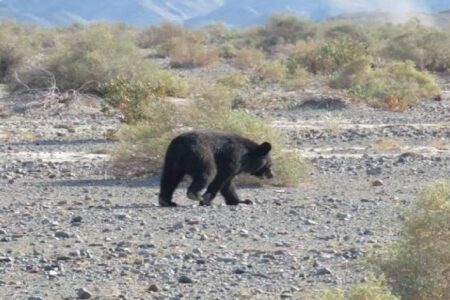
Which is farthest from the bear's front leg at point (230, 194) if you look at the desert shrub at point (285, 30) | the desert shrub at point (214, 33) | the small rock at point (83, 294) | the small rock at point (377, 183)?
the desert shrub at point (214, 33)

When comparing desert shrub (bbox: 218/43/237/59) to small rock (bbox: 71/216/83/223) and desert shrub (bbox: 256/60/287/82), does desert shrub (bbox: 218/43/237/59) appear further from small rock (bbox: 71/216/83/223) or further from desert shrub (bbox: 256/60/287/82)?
small rock (bbox: 71/216/83/223)

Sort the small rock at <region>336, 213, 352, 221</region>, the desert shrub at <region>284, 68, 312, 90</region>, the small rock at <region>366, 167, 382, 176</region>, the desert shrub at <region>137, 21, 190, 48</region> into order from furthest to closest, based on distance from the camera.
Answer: the desert shrub at <region>137, 21, 190, 48</region> < the desert shrub at <region>284, 68, 312, 90</region> < the small rock at <region>366, 167, 382, 176</region> < the small rock at <region>336, 213, 352, 221</region>

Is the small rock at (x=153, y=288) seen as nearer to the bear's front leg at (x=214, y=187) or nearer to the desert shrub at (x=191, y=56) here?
the bear's front leg at (x=214, y=187)

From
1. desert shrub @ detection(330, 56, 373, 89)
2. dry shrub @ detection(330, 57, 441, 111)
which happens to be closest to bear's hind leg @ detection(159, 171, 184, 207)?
dry shrub @ detection(330, 57, 441, 111)

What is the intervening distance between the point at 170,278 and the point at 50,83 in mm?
22893

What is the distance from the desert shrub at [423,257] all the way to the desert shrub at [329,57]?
30.8 meters

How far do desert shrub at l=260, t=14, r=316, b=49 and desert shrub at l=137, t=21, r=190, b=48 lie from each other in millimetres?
4602

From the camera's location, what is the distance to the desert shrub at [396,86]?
3347 cm

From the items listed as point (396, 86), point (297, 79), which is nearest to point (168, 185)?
point (396, 86)

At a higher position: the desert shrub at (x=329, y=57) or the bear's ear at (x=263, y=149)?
the desert shrub at (x=329, y=57)

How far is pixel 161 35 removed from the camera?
70.8m

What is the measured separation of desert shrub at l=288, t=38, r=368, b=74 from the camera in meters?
41.0

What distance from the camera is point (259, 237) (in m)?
13.2

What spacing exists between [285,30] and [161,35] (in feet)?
23.1
